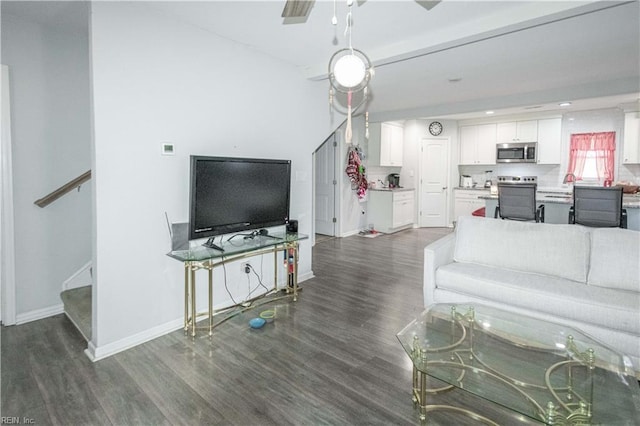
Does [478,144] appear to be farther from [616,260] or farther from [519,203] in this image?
[616,260]

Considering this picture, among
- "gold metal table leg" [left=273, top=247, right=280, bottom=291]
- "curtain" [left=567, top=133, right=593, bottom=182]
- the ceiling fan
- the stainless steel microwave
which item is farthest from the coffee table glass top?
"curtain" [left=567, top=133, right=593, bottom=182]

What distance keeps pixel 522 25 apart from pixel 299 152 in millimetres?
2361

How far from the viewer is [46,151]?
2957mm

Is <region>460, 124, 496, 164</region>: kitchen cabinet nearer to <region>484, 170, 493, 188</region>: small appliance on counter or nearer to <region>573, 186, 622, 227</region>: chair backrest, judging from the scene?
<region>484, 170, 493, 188</region>: small appliance on counter

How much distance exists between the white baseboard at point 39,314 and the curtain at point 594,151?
8.33 meters

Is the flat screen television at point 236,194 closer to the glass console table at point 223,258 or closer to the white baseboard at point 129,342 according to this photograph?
the glass console table at point 223,258

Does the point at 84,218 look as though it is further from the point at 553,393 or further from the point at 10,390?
the point at 553,393

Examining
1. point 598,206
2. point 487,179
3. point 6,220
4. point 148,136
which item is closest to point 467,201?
point 487,179

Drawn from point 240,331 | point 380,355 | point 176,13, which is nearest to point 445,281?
point 380,355

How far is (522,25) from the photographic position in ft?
8.48

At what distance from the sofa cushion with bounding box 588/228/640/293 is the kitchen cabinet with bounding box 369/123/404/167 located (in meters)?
4.92

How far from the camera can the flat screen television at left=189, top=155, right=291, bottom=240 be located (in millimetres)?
2697

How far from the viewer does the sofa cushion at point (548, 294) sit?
7.06ft

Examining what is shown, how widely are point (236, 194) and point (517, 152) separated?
6447 mm
